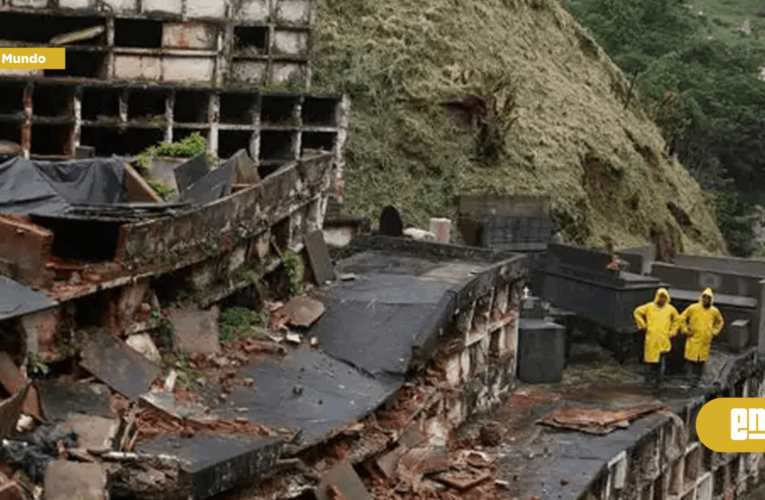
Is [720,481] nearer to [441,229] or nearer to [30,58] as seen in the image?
[441,229]

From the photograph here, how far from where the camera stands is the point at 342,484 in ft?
48.1

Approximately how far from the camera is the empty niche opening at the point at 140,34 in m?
30.0

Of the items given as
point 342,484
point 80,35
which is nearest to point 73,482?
point 342,484

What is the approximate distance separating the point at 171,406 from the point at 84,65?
16867 mm

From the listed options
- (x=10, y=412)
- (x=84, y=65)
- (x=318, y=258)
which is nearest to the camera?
(x=10, y=412)

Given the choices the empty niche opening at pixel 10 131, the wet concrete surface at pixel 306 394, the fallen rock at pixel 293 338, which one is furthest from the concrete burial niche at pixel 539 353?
the empty niche opening at pixel 10 131

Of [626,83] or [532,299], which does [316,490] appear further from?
[626,83]

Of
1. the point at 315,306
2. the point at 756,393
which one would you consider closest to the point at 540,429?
the point at 315,306

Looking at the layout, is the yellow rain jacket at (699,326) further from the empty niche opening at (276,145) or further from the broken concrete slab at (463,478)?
the empty niche opening at (276,145)

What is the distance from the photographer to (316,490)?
46.9 ft

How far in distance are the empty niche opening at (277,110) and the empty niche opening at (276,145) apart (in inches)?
10.9

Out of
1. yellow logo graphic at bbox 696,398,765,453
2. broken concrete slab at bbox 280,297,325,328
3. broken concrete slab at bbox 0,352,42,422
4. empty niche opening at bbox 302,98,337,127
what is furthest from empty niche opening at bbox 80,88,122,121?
broken concrete slab at bbox 0,352,42,422

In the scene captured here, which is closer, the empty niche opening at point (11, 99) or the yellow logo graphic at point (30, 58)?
the empty niche opening at point (11, 99)

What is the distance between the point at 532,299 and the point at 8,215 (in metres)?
12.1
